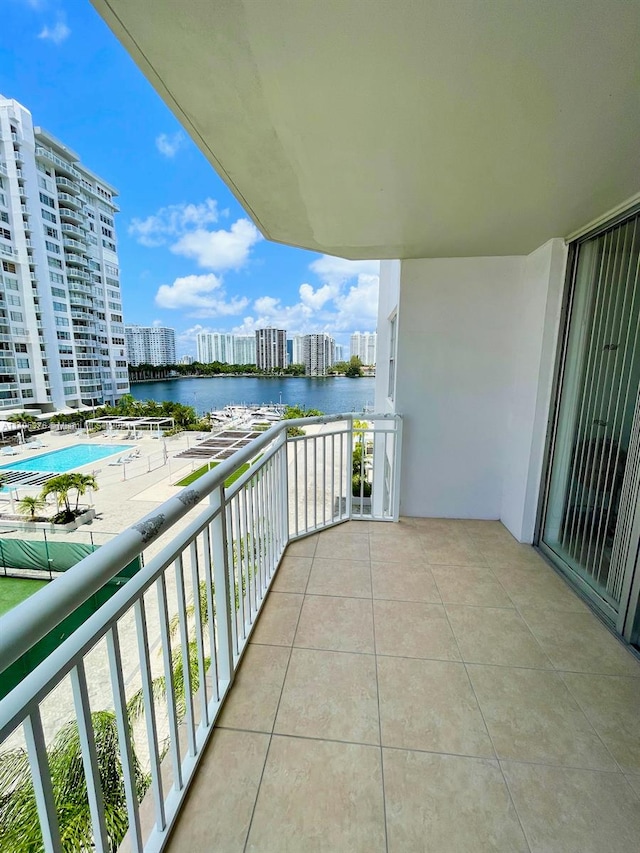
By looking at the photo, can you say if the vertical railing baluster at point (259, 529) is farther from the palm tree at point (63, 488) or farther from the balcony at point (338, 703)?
the palm tree at point (63, 488)

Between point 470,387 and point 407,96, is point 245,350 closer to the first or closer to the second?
point 470,387

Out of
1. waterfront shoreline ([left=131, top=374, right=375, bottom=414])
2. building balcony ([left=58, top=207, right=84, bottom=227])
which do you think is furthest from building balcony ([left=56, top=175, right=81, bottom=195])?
waterfront shoreline ([left=131, top=374, right=375, bottom=414])

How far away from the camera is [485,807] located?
108 cm

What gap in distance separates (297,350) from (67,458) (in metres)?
14.6

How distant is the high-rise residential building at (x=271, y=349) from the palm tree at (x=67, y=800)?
22783mm

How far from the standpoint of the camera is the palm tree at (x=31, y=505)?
36.1 ft

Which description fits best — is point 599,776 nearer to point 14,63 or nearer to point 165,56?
point 165,56

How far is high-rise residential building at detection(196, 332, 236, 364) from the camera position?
26734 millimetres

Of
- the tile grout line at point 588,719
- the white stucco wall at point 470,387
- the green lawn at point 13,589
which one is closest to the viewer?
the tile grout line at point 588,719

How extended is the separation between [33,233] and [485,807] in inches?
1236

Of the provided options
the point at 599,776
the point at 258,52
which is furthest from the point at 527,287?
the point at 599,776

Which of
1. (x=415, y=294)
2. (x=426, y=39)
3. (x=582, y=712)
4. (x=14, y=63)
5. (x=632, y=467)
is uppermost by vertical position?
(x=14, y=63)

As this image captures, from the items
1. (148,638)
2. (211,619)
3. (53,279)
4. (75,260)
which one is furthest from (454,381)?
(75,260)

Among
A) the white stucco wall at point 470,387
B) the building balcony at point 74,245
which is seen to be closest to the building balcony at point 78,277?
the building balcony at point 74,245
